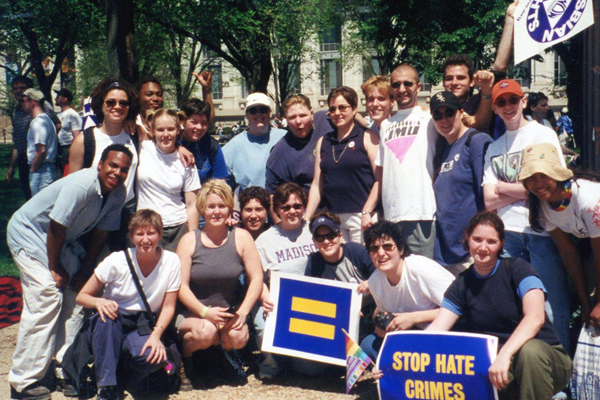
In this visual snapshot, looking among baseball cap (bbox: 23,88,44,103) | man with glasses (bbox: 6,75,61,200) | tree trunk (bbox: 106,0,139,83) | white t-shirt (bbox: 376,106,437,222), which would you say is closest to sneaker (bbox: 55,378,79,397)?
white t-shirt (bbox: 376,106,437,222)

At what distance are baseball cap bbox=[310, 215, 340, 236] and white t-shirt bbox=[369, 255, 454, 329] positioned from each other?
1.81 ft

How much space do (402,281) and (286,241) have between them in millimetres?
1274

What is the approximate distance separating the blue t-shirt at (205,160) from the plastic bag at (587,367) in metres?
3.41

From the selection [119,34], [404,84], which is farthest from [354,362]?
[119,34]

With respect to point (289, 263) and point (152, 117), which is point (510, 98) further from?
point (152, 117)

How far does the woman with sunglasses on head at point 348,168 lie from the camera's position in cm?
568

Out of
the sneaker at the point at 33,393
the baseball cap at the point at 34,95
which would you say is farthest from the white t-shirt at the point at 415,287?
the baseball cap at the point at 34,95

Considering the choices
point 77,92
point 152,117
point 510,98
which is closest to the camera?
point 510,98

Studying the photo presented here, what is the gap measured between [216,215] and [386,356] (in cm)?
180

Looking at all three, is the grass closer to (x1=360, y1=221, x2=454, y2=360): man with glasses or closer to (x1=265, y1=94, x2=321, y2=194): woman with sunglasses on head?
(x1=265, y1=94, x2=321, y2=194): woman with sunglasses on head

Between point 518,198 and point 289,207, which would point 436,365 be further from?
point 289,207

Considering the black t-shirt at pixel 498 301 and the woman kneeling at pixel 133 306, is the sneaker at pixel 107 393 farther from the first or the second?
the black t-shirt at pixel 498 301

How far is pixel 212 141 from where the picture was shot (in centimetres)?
625

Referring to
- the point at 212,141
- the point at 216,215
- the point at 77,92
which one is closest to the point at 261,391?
the point at 216,215
